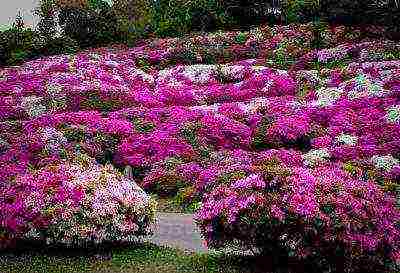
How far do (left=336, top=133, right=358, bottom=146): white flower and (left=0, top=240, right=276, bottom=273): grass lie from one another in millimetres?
9001

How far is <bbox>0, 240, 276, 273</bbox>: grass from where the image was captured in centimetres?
1064

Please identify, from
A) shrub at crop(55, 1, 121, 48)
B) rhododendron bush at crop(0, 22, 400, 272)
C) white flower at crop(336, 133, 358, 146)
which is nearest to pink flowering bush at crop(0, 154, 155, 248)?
rhododendron bush at crop(0, 22, 400, 272)

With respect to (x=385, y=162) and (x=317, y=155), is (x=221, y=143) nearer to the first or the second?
(x=317, y=155)

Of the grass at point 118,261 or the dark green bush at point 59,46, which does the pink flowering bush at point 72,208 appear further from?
the dark green bush at point 59,46

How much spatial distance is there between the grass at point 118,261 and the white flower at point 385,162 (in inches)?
278

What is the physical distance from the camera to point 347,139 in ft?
64.5

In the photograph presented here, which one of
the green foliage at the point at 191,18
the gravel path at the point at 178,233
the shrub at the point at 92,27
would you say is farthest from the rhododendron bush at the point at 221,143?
the shrub at the point at 92,27

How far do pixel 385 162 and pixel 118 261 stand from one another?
881 cm

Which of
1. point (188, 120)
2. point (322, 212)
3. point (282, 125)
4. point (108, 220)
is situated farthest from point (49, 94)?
point (322, 212)

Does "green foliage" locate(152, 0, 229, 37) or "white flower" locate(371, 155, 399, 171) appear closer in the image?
"white flower" locate(371, 155, 399, 171)

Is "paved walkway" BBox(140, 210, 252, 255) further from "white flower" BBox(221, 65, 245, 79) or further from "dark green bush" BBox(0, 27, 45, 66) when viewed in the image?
"dark green bush" BBox(0, 27, 45, 66)

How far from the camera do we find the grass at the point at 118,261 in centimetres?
1064

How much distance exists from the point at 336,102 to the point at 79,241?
14.2 m

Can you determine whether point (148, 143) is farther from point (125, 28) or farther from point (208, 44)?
point (125, 28)
